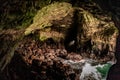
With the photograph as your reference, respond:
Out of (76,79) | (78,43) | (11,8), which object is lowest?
(76,79)

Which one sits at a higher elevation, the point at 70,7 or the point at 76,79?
the point at 70,7

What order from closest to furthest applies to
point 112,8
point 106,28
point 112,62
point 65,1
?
point 112,62 < point 106,28 < point 65,1 < point 112,8

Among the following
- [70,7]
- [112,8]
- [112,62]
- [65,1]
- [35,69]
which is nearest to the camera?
[35,69]

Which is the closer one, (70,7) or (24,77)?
(24,77)

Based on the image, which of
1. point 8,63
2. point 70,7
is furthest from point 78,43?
point 8,63

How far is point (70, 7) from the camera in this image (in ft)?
7.23

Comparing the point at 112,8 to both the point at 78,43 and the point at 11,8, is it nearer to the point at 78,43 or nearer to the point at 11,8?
the point at 78,43

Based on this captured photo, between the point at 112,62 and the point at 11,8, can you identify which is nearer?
the point at 112,62

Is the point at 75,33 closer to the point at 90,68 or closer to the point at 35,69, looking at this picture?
the point at 90,68

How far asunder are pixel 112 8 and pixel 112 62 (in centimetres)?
87

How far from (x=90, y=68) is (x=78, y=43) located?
23 cm

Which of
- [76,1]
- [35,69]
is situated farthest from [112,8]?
[35,69]

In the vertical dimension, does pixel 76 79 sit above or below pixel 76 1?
below

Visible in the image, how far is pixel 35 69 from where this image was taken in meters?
1.78
